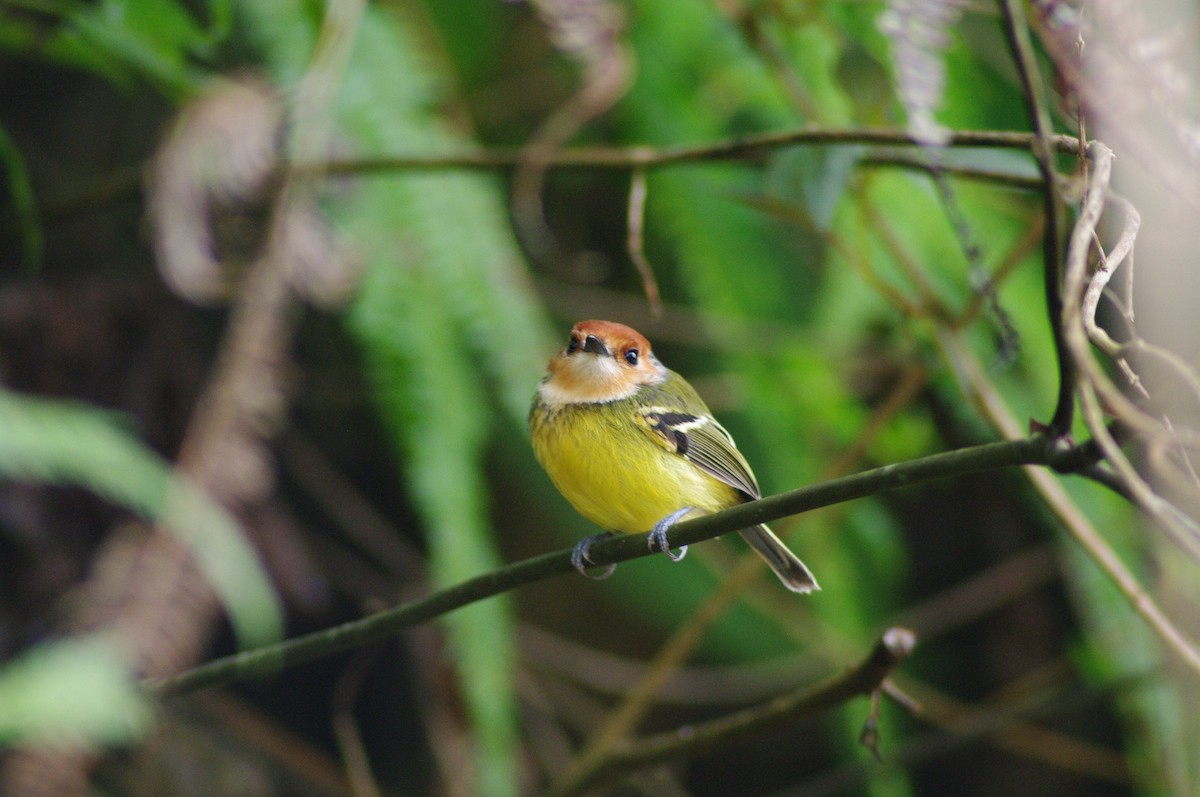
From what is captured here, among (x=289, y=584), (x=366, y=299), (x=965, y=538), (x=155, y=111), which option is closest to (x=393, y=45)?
(x=366, y=299)

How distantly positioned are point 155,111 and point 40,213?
28.3 inches

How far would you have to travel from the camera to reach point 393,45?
2895 mm

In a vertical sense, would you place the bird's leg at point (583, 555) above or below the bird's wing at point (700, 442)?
below

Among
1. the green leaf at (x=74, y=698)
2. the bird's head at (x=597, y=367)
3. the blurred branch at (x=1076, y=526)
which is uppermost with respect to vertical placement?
the bird's head at (x=597, y=367)

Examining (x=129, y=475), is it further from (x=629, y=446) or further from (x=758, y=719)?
(x=758, y=719)

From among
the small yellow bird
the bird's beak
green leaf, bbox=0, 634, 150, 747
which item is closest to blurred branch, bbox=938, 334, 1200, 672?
the small yellow bird

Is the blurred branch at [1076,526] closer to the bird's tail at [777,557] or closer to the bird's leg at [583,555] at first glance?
the bird's tail at [777,557]

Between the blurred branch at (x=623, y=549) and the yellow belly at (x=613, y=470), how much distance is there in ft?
1.08

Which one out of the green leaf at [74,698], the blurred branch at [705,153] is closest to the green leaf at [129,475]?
the green leaf at [74,698]

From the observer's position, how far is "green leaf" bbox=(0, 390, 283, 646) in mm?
2152

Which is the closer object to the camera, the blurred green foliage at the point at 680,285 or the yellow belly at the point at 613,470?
the yellow belly at the point at 613,470

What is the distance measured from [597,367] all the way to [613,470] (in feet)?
0.78

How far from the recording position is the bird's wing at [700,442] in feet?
6.63

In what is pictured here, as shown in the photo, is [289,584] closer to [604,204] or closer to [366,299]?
[366,299]
